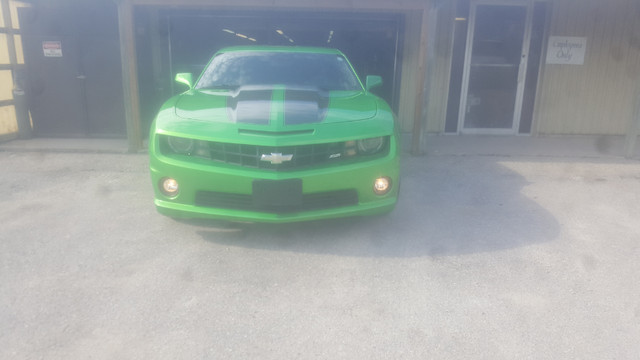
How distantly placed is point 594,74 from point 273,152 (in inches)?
293

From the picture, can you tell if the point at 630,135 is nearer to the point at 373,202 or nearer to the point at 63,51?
the point at 373,202

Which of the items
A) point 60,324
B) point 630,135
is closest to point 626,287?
point 60,324

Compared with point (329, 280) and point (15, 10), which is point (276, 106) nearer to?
point (329, 280)

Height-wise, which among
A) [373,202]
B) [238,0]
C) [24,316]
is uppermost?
[238,0]

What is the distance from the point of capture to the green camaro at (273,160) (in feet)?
12.2

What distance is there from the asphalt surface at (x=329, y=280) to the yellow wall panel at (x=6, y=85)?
133 inches

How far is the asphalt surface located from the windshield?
1.37 meters

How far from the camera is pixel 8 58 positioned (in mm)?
7922

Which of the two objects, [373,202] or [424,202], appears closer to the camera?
[373,202]

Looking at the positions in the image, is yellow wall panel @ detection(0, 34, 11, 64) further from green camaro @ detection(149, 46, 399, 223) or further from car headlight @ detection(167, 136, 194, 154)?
car headlight @ detection(167, 136, 194, 154)

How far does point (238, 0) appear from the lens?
21.4 feet

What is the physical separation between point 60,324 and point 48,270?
82 cm

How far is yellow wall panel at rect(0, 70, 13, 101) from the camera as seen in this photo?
7871 mm

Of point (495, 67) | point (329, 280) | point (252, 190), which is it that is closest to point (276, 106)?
point (252, 190)
